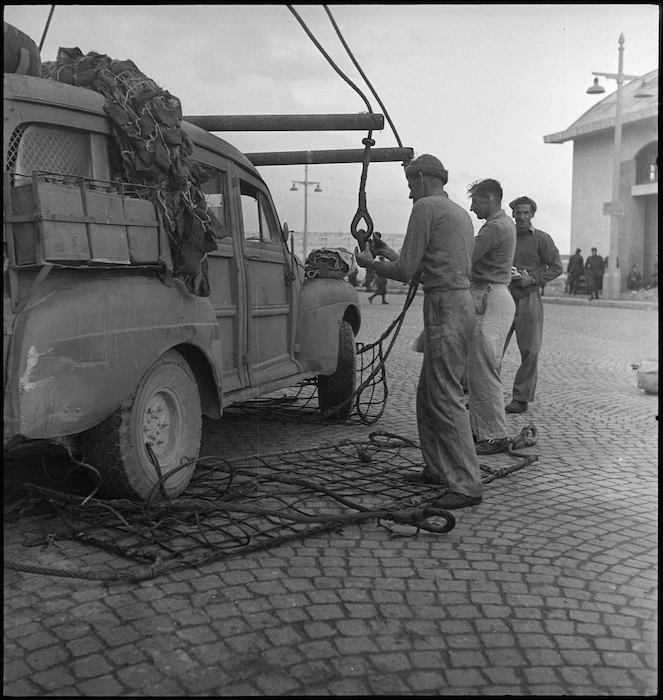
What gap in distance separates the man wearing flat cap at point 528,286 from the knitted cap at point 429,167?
2792 mm

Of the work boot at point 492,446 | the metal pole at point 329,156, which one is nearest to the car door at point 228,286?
the metal pole at point 329,156

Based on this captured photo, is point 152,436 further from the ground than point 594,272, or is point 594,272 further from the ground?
point 594,272

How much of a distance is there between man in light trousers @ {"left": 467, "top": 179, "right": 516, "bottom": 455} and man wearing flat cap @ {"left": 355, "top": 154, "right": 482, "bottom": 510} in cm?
123

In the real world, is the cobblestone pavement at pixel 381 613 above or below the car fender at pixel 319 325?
below

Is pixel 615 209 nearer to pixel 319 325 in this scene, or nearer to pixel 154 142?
pixel 319 325

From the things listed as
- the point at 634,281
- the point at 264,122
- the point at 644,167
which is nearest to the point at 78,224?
the point at 264,122

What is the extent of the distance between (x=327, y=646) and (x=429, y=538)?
125 cm

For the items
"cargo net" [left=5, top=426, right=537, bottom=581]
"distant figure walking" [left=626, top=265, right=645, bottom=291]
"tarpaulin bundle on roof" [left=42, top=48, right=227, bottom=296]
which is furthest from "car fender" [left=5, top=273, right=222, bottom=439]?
"distant figure walking" [left=626, top=265, right=645, bottom=291]

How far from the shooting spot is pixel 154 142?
412 centimetres

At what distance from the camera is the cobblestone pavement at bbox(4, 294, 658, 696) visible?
258 cm

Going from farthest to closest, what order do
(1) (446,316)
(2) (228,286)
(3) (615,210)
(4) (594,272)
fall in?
(4) (594,272) < (3) (615,210) < (2) (228,286) < (1) (446,316)

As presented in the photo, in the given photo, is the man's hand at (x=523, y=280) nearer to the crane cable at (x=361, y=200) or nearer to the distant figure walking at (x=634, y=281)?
the crane cable at (x=361, y=200)

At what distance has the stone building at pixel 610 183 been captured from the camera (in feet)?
95.4

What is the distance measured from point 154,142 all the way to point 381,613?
2.57 metres
